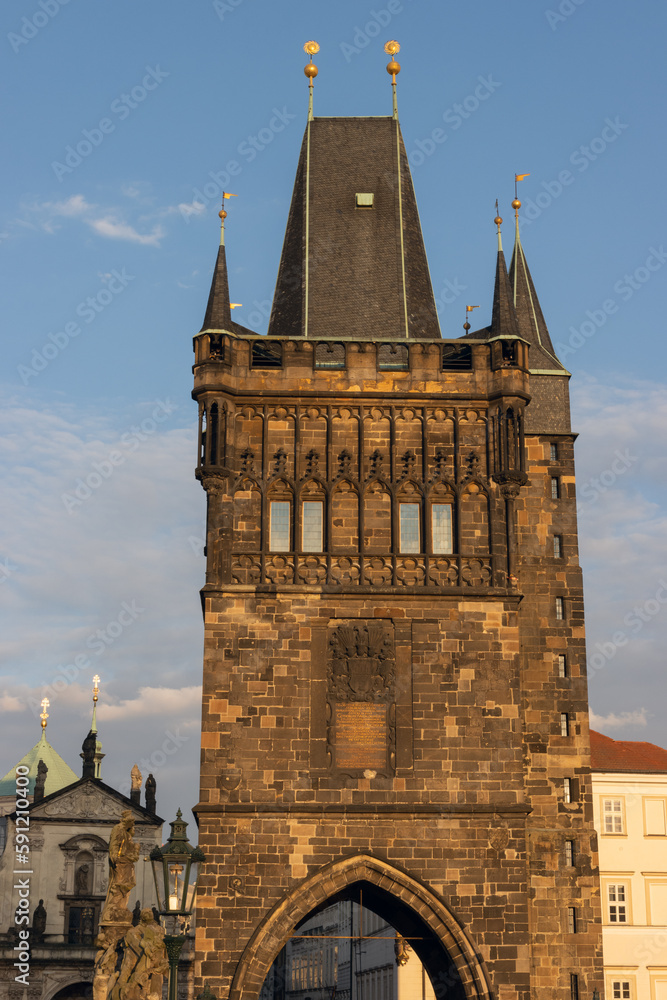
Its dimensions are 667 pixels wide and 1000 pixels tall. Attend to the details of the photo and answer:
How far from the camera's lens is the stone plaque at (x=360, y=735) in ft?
97.5

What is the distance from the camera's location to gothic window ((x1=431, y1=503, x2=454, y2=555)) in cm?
3138

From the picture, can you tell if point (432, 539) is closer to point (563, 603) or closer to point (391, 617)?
point (391, 617)

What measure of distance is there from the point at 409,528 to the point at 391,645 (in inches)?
98.6

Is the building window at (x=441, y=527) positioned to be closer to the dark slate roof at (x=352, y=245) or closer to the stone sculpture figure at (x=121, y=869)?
the dark slate roof at (x=352, y=245)

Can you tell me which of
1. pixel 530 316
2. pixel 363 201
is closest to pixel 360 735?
pixel 530 316

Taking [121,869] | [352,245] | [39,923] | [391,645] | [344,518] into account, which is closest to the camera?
[121,869]

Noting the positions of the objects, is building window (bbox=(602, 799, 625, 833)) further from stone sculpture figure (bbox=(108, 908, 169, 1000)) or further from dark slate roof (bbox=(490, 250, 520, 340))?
stone sculpture figure (bbox=(108, 908, 169, 1000))

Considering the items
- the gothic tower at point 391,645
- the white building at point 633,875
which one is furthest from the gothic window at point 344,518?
the white building at point 633,875

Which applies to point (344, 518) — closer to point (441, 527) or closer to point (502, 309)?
point (441, 527)

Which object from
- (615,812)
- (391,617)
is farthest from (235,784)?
(615,812)

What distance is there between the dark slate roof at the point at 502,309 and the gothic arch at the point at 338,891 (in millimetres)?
11290

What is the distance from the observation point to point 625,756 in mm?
43000

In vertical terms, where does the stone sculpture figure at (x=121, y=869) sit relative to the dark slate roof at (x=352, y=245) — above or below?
below

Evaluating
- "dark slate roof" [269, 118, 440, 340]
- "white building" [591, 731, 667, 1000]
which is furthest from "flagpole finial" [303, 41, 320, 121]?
"white building" [591, 731, 667, 1000]
